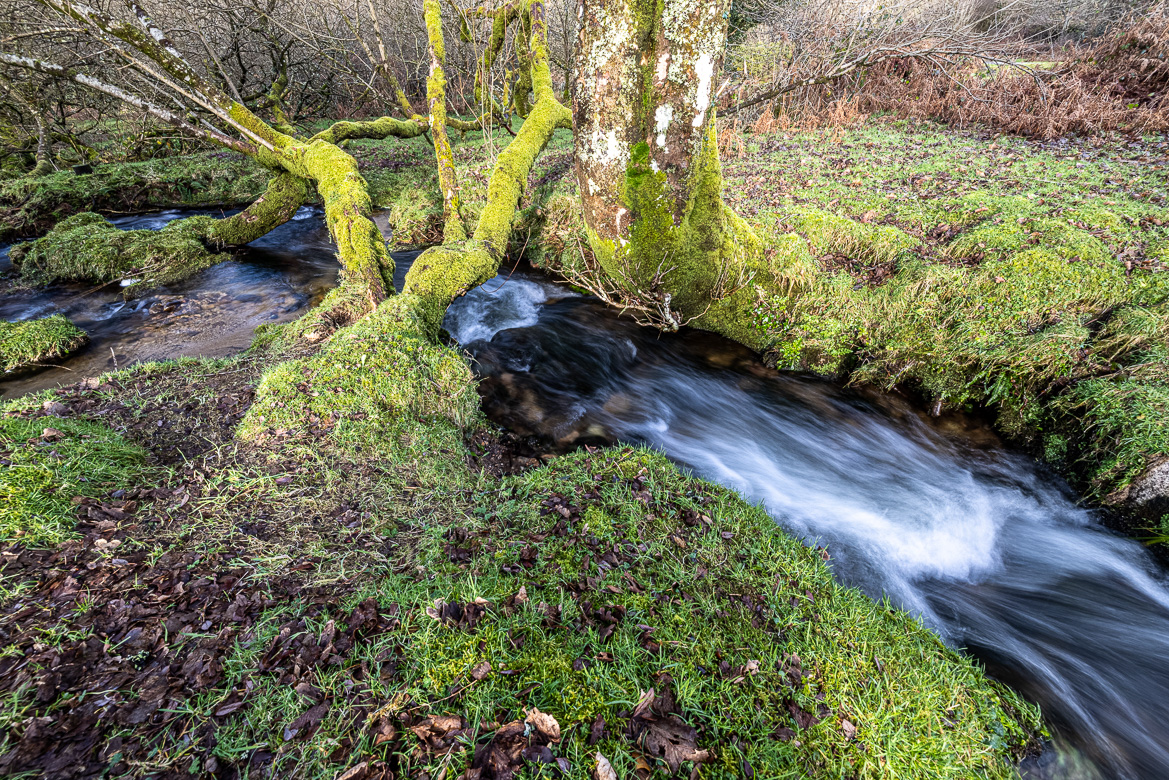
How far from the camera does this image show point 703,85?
4.55 m

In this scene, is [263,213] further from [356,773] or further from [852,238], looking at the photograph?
[852,238]

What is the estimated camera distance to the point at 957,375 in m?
5.67

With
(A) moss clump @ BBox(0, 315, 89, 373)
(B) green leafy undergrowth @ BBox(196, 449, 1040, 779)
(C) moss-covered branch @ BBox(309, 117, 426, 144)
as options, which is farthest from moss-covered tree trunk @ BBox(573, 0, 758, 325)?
(A) moss clump @ BBox(0, 315, 89, 373)

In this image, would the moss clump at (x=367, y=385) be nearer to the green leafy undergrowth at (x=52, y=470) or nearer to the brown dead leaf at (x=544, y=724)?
the green leafy undergrowth at (x=52, y=470)

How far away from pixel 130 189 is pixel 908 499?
1802cm

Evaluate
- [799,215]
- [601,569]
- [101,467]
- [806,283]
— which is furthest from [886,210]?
[101,467]

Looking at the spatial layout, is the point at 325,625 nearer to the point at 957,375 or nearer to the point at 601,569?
the point at 601,569

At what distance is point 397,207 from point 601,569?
1108 centimetres

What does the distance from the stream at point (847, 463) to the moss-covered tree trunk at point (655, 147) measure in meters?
1.65

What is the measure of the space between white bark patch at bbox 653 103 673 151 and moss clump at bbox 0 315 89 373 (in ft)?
28.7

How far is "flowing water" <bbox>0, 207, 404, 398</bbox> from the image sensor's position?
6445 millimetres

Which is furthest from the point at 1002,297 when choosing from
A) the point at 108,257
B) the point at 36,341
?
the point at 108,257

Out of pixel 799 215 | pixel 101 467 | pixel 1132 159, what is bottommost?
pixel 101 467

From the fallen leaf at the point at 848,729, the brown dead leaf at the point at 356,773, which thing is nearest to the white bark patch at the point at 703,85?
the fallen leaf at the point at 848,729
